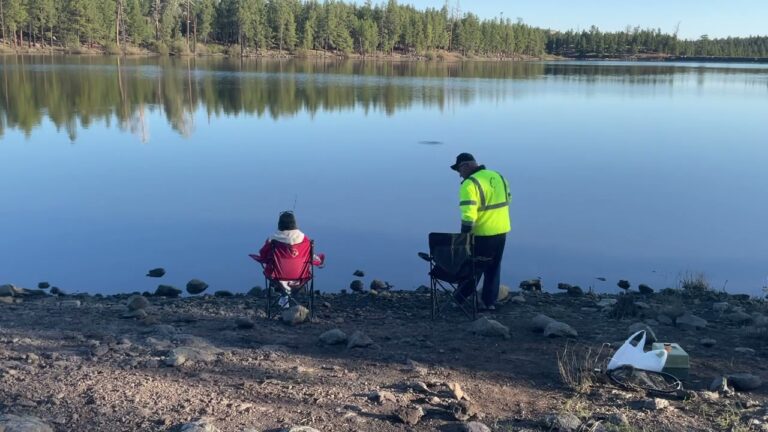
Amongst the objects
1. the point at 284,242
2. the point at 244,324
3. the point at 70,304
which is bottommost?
the point at 70,304

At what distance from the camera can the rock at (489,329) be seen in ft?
19.2

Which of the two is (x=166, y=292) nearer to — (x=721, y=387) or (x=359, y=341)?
(x=359, y=341)

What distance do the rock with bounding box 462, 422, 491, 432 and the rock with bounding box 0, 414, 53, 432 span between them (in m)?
2.03

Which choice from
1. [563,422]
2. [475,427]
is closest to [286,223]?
[475,427]

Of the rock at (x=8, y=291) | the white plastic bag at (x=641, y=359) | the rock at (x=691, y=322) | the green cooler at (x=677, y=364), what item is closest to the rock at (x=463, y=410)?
the white plastic bag at (x=641, y=359)

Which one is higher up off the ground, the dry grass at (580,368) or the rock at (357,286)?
the dry grass at (580,368)

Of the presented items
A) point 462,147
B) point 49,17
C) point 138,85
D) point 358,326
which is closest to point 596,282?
point 358,326

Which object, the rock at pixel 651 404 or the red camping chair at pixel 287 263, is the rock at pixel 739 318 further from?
the red camping chair at pixel 287 263

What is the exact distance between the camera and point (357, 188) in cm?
1414

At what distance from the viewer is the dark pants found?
6750mm

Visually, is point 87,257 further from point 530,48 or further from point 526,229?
point 530,48

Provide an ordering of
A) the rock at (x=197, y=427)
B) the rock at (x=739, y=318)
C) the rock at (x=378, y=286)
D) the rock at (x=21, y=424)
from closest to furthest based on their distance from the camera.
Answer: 1. the rock at (x=21, y=424)
2. the rock at (x=197, y=427)
3. the rock at (x=739, y=318)
4. the rock at (x=378, y=286)

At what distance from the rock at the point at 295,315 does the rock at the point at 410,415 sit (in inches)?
86.9

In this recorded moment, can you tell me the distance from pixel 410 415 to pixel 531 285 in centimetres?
525
